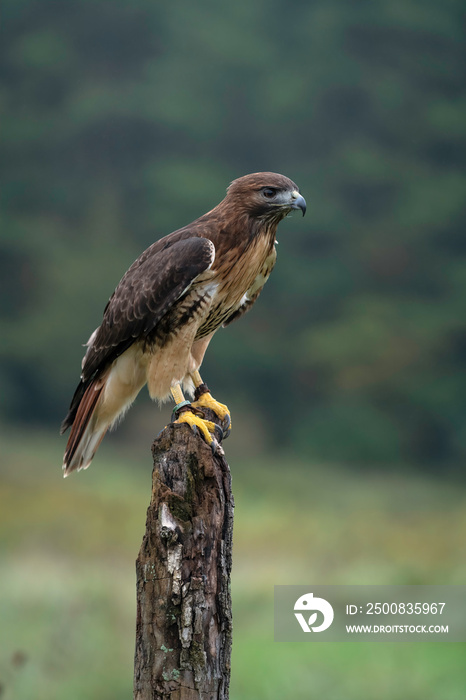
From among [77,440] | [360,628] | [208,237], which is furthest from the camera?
[360,628]

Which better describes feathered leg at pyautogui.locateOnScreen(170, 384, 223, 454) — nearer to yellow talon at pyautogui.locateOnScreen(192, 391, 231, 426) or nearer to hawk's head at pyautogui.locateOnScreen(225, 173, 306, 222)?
yellow talon at pyautogui.locateOnScreen(192, 391, 231, 426)

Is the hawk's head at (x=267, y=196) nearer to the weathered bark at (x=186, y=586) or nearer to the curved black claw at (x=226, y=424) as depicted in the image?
the curved black claw at (x=226, y=424)

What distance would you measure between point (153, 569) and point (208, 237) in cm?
122

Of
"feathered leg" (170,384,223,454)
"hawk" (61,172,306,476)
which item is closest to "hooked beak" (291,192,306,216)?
"hawk" (61,172,306,476)

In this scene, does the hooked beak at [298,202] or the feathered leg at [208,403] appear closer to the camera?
the hooked beak at [298,202]

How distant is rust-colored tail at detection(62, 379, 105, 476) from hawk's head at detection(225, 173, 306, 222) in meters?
A: 0.91

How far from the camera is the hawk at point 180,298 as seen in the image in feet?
8.23

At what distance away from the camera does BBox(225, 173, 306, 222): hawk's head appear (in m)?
2.52

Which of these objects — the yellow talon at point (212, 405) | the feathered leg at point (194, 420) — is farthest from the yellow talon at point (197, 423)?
the yellow talon at point (212, 405)

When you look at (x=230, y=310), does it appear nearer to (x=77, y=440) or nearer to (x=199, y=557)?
(x=77, y=440)

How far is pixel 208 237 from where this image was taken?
2564mm

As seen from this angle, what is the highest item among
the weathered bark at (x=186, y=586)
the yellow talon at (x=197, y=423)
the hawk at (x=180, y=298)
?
the hawk at (x=180, y=298)

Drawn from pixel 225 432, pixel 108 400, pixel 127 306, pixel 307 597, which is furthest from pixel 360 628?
pixel 127 306

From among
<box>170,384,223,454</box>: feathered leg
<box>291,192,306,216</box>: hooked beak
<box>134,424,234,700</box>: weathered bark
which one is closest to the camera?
<box>134,424,234,700</box>: weathered bark
